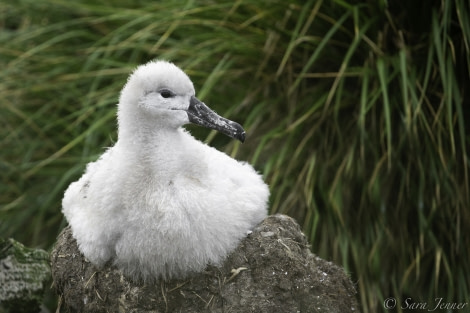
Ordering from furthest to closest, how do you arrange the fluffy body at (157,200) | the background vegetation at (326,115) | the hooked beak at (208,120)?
the background vegetation at (326,115) → the hooked beak at (208,120) → the fluffy body at (157,200)

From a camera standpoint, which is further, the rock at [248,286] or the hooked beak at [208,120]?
the hooked beak at [208,120]

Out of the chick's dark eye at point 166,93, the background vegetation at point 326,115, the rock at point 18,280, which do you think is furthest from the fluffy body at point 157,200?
the background vegetation at point 326,115

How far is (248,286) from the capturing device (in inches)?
160

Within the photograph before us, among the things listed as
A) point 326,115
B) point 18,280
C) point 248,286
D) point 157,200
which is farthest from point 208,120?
point 326,115

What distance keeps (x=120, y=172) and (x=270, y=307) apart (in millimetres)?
977

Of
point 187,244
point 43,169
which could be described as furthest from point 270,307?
point 43,169

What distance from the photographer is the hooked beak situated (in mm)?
4215

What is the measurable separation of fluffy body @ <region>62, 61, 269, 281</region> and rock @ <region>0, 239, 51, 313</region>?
0.91ft

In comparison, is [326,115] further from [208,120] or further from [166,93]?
[166,93]

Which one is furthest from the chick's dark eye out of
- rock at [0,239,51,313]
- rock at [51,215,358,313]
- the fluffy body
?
rock at [0,239,51,313]

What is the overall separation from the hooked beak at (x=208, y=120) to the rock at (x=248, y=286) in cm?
48

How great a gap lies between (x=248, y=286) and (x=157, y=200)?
608mm

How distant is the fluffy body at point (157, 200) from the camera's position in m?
3.97

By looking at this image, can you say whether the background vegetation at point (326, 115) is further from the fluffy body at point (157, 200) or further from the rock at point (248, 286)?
the fluffy body at point (157, 200)
